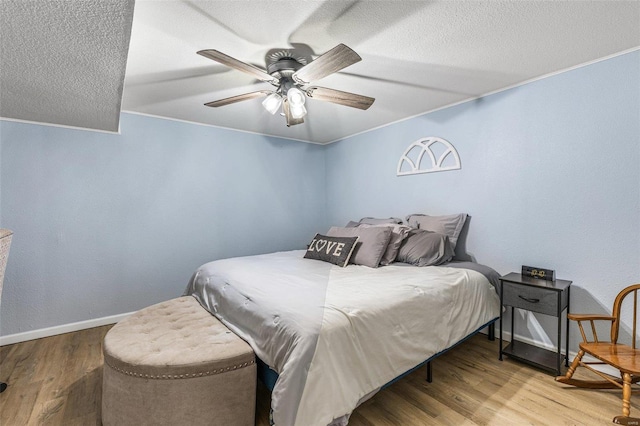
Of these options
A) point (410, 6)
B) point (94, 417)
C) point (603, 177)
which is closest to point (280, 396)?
point (94, 417)

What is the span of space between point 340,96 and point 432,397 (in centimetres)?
224

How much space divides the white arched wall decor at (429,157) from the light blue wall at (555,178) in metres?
0.07

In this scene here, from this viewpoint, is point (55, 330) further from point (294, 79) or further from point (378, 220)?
point (378, 220)

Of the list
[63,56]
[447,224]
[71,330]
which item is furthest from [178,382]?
[447,224]

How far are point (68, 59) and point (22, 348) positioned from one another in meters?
2.67

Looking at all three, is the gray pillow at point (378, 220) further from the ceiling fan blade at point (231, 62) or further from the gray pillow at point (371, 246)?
the ceiling fan blade at point (231, 62)

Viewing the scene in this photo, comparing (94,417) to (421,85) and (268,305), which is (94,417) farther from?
(421,85)

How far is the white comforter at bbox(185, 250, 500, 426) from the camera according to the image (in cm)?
137

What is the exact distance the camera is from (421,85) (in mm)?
2625

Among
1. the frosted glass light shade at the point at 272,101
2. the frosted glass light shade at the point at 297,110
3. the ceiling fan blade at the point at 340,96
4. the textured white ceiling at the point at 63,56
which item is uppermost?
the ceiling fan blade at the point at 340,96

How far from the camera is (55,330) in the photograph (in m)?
2.90

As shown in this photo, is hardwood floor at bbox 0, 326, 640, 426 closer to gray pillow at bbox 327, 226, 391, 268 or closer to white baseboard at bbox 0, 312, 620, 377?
white baseboard at bbox 0, 312, 620, 377

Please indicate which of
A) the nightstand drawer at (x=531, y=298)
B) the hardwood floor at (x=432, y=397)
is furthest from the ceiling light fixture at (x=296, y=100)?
the nightstand drawer at (x=531, y=298)

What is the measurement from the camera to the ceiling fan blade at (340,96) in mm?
2172
